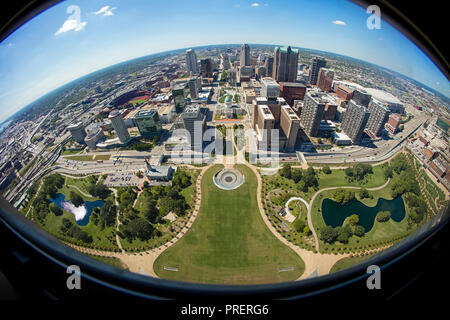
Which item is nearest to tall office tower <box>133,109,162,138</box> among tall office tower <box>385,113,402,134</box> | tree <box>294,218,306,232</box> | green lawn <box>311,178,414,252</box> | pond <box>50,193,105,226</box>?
pond <box>50,193,105,226</box>

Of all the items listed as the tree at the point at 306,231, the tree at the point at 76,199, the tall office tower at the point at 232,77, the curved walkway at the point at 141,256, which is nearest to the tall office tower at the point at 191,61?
the tall office tower at the point at 232,77

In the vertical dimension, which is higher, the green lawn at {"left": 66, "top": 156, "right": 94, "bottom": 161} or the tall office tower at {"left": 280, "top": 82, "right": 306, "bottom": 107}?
the tall office tower at {"left": 280, "top": 82, "right": 306, "bottom": 107}

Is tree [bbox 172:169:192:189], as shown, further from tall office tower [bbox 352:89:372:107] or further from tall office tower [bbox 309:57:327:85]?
tall office tower [bbox 309:57:327:85]

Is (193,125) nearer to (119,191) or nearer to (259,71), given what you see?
(119,191)

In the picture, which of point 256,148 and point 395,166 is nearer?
point 395,166

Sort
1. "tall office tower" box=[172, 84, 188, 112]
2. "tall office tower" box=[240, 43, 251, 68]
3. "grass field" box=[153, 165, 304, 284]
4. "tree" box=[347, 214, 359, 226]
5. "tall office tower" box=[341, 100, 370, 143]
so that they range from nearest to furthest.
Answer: "grass field" box=[153, 165, 304, 284] → "tree" box=[347, 214, 359, 226] → "tall office tower" box=[341, 100, 370, 143] → "tall office tower" box=[172, 84, 188, 112] → "tall office tower" box=[240, 43, 251, 68]
